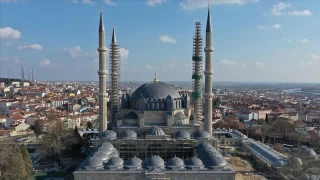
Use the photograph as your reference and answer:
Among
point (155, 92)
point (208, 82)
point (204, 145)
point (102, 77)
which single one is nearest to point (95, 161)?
point (204, 145)

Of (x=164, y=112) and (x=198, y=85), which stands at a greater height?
(x=198, y=85)

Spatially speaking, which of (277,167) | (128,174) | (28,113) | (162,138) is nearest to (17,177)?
(128,174)

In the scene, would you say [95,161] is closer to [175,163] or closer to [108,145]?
[108,145]

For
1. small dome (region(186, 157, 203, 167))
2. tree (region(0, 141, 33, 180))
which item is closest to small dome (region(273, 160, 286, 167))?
small dome (region(186, 157, 203, 167))

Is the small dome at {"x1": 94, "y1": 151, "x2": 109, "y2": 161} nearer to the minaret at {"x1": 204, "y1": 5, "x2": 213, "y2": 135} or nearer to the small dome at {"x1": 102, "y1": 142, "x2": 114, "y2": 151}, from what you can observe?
the small dome at {"x1": 102, "y1": 142, "x2": 114, "y2": 151}

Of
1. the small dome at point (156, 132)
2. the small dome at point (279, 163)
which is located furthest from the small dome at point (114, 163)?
the small dome at point (279, 163)

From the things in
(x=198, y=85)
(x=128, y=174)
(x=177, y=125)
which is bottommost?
(x=128, y=174)

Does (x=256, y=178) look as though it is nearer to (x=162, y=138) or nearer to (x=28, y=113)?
(x=162, y=138)
